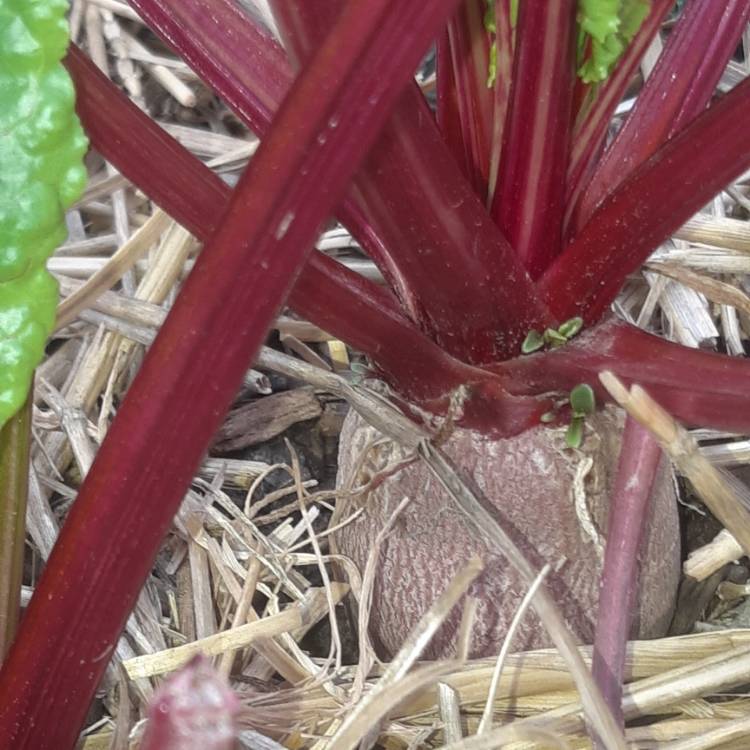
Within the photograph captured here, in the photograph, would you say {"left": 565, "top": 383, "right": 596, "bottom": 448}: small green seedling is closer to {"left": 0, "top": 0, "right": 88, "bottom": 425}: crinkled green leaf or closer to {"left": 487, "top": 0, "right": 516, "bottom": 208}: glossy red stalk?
{"left": 487, "top": 0, "right": 516, "bottom": 208}: glossy red stalk

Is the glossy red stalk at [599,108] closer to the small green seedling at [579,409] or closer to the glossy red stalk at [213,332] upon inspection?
the small green seedling at [579,409]

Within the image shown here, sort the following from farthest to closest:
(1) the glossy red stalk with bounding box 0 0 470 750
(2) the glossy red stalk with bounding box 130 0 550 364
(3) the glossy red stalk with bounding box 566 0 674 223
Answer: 1. (3) the glossy red stalk with bounding box 566 0 674 223
2. (2) the glossy red stalk with bounding box 130 0 550 364
3. (1) the glossy red stalk with bounding box 0 0 470 750

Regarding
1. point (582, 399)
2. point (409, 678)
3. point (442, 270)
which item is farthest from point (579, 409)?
point (409, 678)

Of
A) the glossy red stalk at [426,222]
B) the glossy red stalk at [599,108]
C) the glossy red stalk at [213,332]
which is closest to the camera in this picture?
the glossy red stalk at [213,332]

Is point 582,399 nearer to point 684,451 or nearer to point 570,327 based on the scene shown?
point 570,327

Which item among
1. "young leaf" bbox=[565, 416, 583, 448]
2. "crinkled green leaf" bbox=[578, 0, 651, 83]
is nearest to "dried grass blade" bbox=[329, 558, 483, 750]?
"young leaf" bbox=[565, 416, 583, 448]

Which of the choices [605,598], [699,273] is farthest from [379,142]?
[699,273]

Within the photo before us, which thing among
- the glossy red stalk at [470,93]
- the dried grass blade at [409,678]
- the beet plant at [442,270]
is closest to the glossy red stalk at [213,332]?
the beet plant at [442,270]
